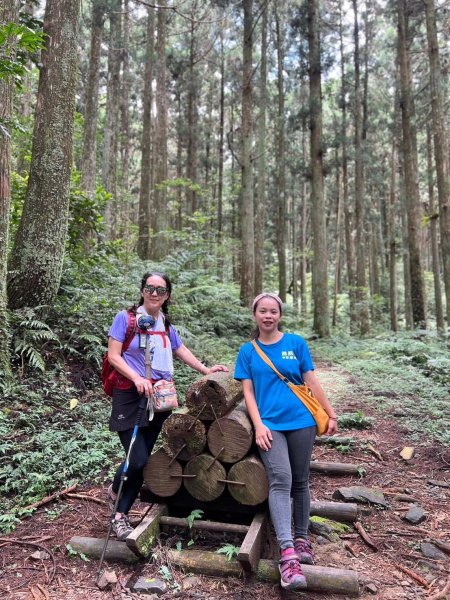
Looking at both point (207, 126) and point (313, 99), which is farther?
point (207, 126)

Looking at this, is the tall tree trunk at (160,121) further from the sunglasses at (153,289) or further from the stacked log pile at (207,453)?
the stacked log pile at (207,453)

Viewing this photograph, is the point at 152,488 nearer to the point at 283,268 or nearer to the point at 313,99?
the point at 313,99

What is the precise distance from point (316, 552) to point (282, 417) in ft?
3.70

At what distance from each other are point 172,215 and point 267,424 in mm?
33269

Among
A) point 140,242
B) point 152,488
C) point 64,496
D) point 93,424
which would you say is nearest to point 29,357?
point 93,424

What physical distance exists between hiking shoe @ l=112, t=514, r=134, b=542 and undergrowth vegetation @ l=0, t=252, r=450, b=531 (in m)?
1.00

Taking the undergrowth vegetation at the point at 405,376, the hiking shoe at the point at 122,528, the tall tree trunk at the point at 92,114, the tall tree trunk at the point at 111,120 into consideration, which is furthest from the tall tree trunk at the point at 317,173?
the hiking shoe at the point at 122,528

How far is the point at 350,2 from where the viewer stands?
68.2ft

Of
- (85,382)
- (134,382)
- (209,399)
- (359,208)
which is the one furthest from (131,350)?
(359,208)

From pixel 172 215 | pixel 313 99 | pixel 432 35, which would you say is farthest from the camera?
pixel 172 215

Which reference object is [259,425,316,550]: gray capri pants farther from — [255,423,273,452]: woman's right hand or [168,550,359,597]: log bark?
[168,550,359,597]: log bark

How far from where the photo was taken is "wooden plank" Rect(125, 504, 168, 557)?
314 cm

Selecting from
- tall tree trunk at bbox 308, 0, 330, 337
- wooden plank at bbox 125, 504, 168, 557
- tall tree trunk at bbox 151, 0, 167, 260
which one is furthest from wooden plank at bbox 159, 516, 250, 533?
tall tree trunk at bbox 308, 0, 330, 337

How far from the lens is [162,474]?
3611mm
